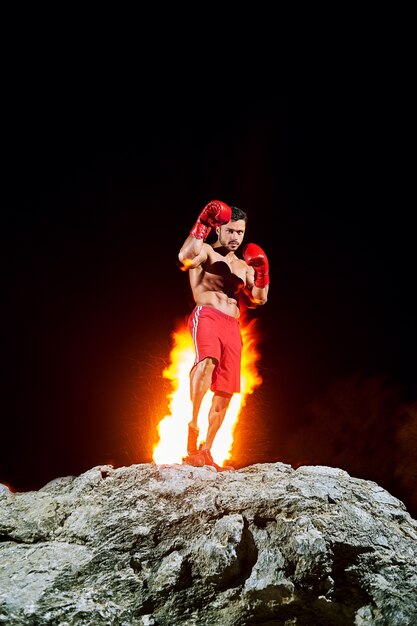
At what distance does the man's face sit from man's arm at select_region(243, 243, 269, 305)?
159 millimetres

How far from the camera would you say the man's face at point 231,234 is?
3785mm

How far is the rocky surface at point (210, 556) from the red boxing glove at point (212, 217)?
7.01 feet

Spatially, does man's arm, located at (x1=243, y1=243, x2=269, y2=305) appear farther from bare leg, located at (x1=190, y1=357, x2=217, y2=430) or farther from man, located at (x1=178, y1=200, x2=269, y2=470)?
bare leg, located at (x1=190, y1=357, x2=217, y2=430)

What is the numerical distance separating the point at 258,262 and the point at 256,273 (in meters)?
0.14

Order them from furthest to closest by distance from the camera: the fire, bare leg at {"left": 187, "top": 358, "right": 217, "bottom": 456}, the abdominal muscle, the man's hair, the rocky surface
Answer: the fire → the man's hair → the abdominal muscle → bare leg at {"left": 187, "top": 358, "right": 217, "bottom": 456} → the rocky surface

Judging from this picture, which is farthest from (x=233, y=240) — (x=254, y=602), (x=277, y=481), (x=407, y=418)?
(x=407, y=418)

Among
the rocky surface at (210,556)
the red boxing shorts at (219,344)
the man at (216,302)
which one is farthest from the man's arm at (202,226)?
the rocky surface at (210,556)

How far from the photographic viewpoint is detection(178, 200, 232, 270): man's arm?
134 inches

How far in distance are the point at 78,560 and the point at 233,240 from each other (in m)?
2.92

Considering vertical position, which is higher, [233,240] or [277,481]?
[233,240]

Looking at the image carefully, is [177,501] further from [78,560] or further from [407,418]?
[407,418]

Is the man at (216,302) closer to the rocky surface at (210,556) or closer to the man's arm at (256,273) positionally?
the man's arm at (256,273)

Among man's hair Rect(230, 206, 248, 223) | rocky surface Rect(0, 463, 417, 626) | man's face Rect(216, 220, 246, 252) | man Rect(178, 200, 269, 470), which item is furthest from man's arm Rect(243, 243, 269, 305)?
rocky surface Rect(0, 463, 417, 626)

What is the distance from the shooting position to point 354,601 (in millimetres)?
1527
